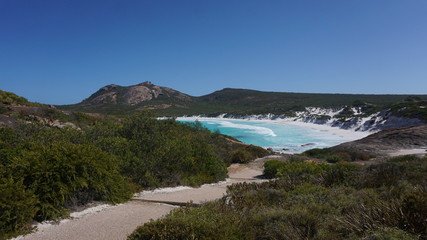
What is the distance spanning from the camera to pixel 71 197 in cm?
593

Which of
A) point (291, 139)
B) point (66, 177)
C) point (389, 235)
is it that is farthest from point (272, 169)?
point (291, 139)

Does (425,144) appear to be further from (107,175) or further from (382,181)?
(107,175)

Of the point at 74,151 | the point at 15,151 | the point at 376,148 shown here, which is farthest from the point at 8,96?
the point at 376,148

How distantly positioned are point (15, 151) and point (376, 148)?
25181 mm

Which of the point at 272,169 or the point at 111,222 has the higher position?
the point at 111,222

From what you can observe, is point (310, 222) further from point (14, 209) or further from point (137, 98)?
point (137, 98)

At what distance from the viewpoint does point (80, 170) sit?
619 centimetres

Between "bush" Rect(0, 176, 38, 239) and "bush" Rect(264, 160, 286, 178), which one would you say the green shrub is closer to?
"bush" Rect(0, 176, 38, 239)

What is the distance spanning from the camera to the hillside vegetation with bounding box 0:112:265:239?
Result: 16.2 ft

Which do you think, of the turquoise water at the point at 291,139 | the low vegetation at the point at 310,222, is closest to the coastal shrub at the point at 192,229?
the low vegetation at the point at 310,222

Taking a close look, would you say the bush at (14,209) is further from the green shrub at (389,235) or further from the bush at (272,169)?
the bush at (272,169)

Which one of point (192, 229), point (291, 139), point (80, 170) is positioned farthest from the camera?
point (291, 139)

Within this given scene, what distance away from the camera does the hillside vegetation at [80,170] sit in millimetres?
4947

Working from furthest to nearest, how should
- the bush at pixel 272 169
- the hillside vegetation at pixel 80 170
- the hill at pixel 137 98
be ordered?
the hill at pixel 137 98
the bush at pixel 272 169
the hillside vegetation at pixel 80 170
